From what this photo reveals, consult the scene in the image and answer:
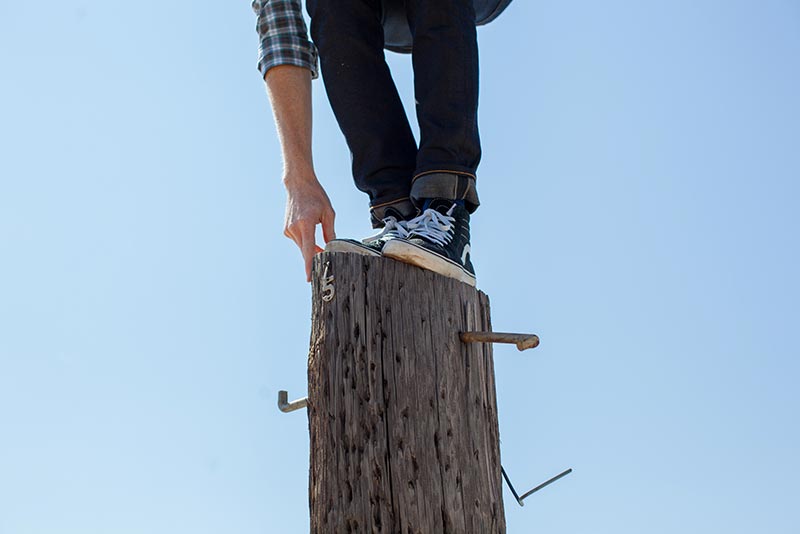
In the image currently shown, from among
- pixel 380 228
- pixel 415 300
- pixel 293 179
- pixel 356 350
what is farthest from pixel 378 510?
pixel 293 179

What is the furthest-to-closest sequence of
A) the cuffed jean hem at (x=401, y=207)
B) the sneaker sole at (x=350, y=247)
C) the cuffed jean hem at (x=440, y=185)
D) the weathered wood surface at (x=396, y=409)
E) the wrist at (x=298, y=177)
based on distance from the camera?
the wrist at (x=298, y=177) < the cuffed jean hem at (x=401, y=207) < the cuffed jean hem at (x=440, y=185) < the sneaker sole at (x=350, y=247) < the weathered wood surface at (x=396, y=409)

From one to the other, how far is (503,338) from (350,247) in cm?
46

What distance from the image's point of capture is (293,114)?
9.23 feet

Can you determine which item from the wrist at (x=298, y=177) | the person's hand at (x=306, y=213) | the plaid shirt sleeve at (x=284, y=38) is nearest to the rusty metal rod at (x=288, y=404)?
the person's hand at (x=306, y=213)

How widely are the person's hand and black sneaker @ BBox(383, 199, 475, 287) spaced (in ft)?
1.06

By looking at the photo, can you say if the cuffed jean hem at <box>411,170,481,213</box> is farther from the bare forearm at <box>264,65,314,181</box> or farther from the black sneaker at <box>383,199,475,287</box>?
the bare forearm at <box>264,65,314,181</box>

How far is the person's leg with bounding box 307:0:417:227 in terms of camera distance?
2.62 m

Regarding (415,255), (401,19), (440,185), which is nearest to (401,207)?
(440,185)

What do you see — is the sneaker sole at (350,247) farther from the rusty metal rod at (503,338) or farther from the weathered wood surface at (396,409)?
the rusty metal rod at (503,338)

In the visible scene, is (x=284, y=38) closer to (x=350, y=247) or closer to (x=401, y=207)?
(x=401, y=207)

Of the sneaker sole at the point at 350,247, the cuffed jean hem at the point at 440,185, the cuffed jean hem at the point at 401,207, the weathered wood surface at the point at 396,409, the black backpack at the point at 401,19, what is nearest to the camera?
the weathered wood surface at the point at 396,409

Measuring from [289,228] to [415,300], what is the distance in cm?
62

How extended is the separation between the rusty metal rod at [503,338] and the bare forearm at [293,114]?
81 centimetres

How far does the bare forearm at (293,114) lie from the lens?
2.76 m
